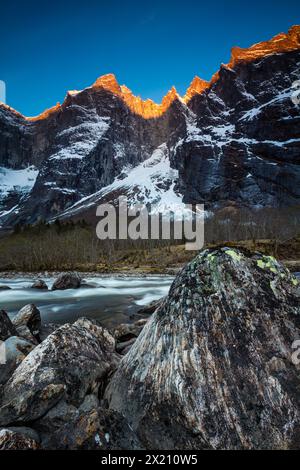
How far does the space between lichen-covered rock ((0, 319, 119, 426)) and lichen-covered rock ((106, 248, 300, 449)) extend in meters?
0.66

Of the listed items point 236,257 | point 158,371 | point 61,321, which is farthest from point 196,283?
point 61,321

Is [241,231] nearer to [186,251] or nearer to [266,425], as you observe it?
[186,251]

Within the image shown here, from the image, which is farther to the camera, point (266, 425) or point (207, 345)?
point (207, 345)

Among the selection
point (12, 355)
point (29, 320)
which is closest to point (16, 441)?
point (12, 355)

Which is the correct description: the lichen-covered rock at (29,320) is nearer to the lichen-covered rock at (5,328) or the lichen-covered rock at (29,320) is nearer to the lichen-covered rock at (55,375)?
the lichen-covered rock at (5,328)

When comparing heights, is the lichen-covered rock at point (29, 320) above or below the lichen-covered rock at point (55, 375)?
below

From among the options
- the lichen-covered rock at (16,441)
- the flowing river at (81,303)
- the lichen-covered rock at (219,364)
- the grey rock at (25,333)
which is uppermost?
the lichen-covered rock at (219,364)

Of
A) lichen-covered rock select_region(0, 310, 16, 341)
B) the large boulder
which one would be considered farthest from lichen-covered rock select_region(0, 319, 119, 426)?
the large boulder

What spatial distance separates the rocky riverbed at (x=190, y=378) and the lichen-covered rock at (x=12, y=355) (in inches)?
1.9

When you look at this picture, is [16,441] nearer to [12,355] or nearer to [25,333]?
[12,355]

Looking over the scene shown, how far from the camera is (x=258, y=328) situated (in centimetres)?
577

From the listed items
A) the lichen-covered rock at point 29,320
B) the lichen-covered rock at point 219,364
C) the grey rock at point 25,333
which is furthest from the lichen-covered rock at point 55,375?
the lichen-covered rock at point 29,320

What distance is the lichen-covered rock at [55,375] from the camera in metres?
5.80
